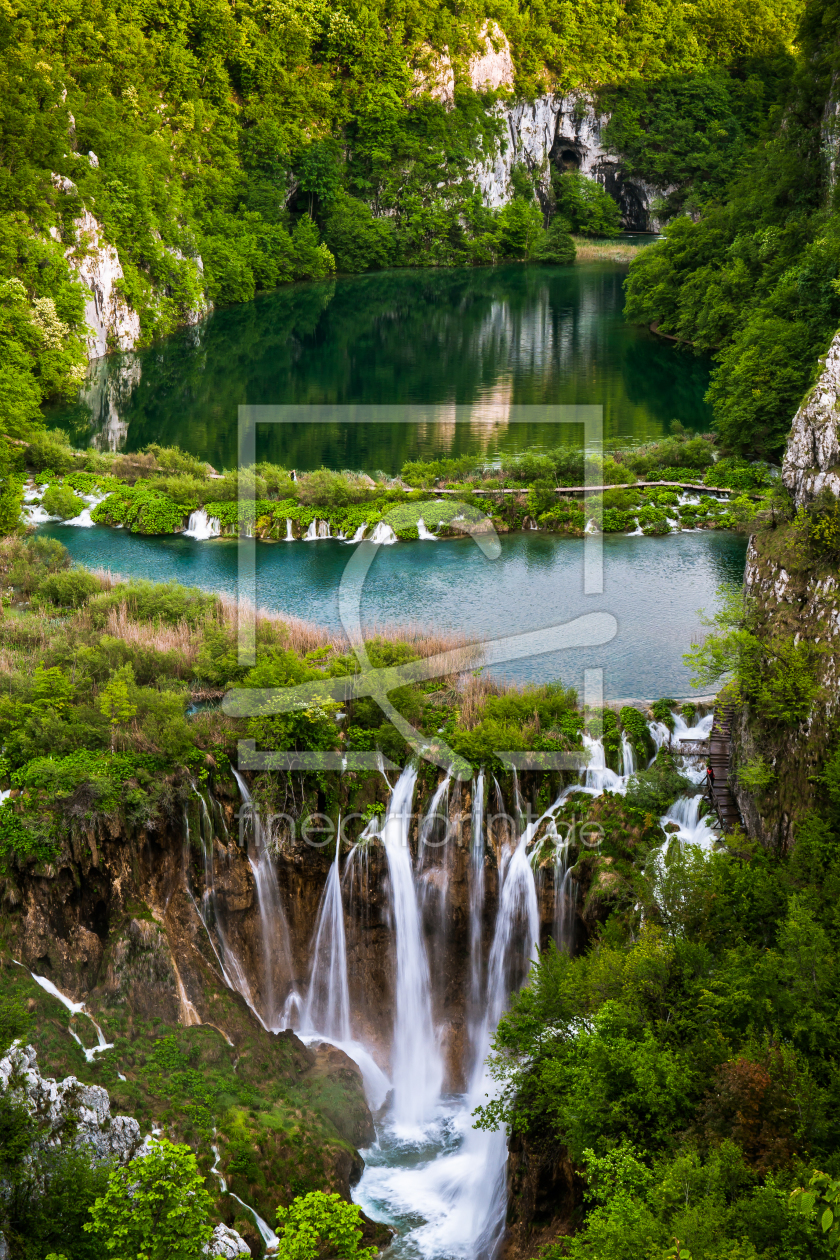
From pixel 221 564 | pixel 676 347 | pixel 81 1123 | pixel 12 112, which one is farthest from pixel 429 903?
pixel 12 112

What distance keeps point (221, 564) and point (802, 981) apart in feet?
91.7

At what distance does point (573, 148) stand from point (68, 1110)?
132327mm

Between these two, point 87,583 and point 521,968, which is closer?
point 521,968

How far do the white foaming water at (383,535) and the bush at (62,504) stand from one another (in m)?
11.8

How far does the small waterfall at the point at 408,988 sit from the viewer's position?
21.8 meters

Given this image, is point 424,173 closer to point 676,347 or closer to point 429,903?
point 676,347

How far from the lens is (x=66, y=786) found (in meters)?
21.7

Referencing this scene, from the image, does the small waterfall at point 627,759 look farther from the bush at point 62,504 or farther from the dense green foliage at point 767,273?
the bush at point 62,504

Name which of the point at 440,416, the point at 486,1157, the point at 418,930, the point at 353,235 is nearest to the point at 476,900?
the point at 418,930

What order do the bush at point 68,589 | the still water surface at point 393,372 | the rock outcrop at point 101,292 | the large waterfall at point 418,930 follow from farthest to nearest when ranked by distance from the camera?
the rock outcrop at point 101,292, the still water surface at point 393,372, the bush at point 68,589, the large waterfall at point 418,930

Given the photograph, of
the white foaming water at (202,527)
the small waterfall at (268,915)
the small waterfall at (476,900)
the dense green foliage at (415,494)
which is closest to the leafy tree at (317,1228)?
the small waterfall at (268,915)

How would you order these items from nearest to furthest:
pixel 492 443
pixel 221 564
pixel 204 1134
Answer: pixel 204 1134
pixel 221 564
pixel 492 443

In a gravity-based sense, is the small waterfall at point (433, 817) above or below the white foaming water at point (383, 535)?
below

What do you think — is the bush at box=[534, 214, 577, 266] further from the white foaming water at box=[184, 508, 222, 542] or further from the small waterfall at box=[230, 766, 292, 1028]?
the small waterfall at box=[230, 766, 292, 1028]
